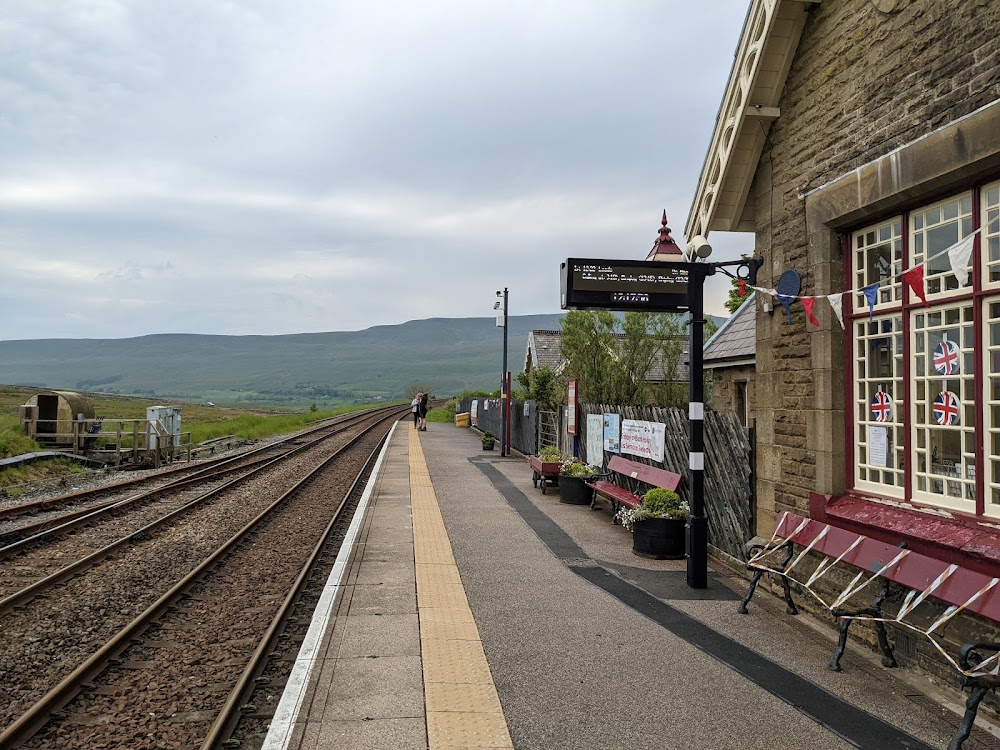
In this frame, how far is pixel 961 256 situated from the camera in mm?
5320

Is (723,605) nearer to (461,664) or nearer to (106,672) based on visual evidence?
(461,664)

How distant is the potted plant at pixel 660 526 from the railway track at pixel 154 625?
4.22 meters

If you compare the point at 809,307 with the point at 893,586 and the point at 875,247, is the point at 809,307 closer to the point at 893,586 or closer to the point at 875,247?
the point at 875,247

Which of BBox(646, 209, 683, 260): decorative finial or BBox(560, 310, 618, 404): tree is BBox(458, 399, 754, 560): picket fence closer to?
BBox(646, 209, 683, 260): decorative finial

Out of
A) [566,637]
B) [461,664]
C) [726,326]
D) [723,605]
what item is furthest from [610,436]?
[461,664]

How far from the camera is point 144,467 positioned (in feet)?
84.2

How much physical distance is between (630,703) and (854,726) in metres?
1.38

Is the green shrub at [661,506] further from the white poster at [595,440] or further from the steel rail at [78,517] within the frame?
the steel rail at [78,517]

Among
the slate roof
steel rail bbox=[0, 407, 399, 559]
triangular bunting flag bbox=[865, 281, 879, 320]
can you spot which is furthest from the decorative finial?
the slate roof

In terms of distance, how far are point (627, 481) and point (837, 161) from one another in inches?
294

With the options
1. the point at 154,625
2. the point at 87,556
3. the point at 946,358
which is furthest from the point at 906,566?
the point at 87,556

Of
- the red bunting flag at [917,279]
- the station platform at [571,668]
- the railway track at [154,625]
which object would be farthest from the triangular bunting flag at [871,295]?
the railway track at [154,625]

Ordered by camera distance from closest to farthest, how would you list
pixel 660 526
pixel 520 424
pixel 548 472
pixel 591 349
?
pixel 660 526 < pixel 548 472 < pixel 591 349 < pixel 520 424

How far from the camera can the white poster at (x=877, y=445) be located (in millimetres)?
6555
